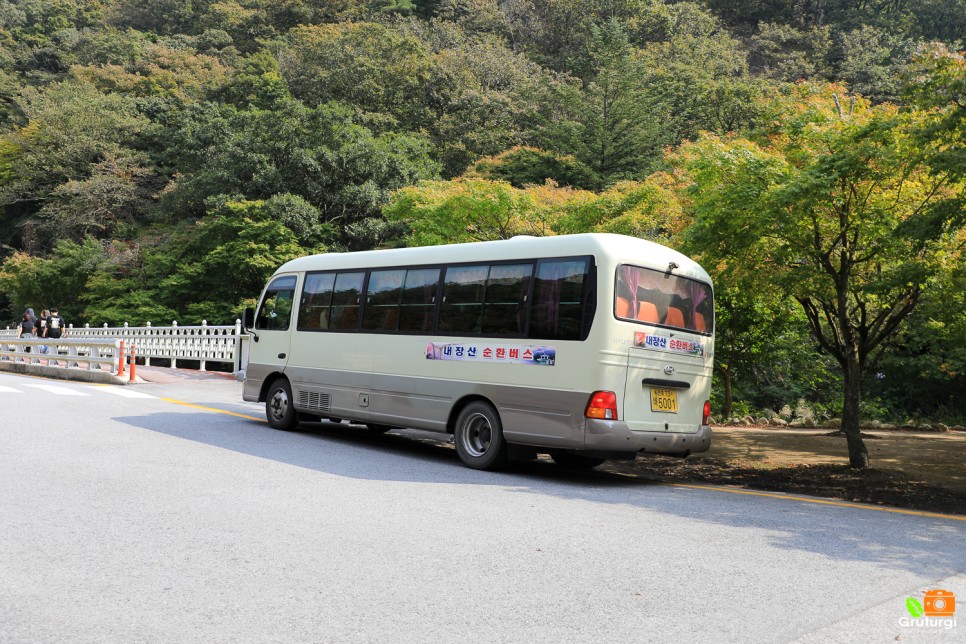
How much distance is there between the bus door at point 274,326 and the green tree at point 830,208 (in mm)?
6797

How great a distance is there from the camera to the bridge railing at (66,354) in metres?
23.2

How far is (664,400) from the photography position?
33.5 ft

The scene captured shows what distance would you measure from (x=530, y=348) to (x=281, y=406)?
5.48 metres

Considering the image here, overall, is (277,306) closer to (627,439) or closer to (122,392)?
(122,392)

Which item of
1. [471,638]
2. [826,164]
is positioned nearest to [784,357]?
[826,164]

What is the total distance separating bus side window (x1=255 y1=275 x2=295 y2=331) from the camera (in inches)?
554

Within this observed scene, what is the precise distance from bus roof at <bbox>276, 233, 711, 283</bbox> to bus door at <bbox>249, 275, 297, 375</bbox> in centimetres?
207

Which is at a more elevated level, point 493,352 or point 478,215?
point 478,215

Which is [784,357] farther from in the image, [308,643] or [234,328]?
[308,643]

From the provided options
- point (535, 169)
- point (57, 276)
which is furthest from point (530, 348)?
point (57, 276)

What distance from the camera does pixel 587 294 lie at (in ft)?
32.1

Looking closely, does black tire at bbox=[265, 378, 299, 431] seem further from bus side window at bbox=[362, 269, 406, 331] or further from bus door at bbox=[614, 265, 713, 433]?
bus door at bbox=[614, 265, 713, 433]

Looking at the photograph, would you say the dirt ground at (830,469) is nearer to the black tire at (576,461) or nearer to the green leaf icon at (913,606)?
the black tire at (576,461)

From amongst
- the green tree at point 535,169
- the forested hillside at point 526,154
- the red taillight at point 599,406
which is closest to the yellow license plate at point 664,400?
the red taillight at point 599,406
